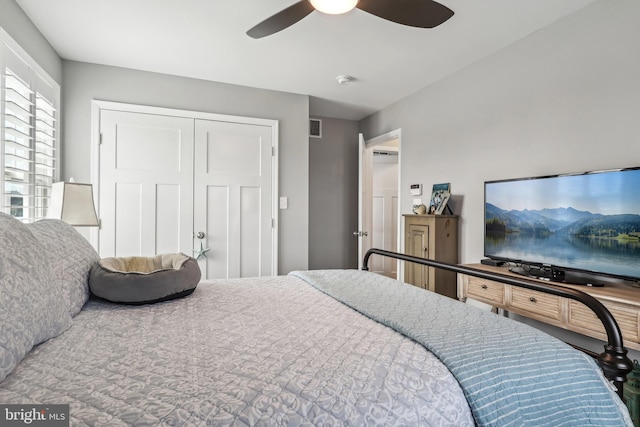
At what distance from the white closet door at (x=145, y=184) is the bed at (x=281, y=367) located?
1951 mm

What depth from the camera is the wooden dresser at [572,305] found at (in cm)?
162

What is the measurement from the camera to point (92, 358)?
3.00 feet

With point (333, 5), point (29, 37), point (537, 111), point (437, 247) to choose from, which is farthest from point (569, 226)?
point (29, 37)

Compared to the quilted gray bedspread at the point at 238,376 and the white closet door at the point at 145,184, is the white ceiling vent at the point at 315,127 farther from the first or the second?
the quilted gray bedspread at the point at 238,376

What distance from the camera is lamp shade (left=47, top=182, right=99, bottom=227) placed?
2.14 metres

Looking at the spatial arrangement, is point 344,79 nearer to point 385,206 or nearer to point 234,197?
point 234,197

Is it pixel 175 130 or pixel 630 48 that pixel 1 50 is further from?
pixel 630 48

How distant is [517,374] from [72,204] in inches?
101

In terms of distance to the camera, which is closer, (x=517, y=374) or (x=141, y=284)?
(x=517, y=374)

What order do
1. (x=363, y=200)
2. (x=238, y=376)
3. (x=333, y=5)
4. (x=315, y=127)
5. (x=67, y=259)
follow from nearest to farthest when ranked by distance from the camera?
(x=238, y=376) → (x=67, y=259) → (x=333, y=5) → (x=363, y=200) → (x=315, y=127)

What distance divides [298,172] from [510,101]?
2.14 meters

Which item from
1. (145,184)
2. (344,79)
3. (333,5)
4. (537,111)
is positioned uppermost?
(344,79)

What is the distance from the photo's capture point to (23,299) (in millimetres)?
895

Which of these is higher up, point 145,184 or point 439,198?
point 145,184
